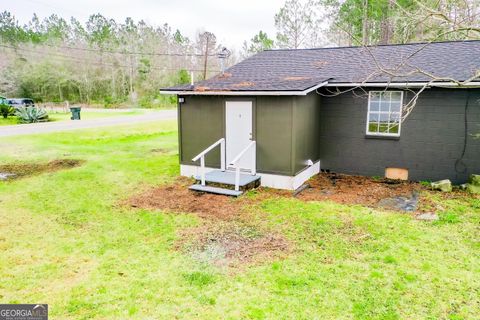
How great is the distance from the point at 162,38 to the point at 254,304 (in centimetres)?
4719

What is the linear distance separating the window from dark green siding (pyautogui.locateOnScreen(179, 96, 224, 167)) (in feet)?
13.4

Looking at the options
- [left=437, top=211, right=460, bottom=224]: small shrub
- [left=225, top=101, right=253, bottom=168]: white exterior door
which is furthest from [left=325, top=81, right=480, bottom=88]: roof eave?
[left=437, top=211, right=460, bottom=224]: small shrub

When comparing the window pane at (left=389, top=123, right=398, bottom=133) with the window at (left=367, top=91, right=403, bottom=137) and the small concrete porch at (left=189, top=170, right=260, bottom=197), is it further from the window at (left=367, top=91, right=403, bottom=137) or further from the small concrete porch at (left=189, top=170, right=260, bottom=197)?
the small concrete porch at (left=189, top=170, right=260, bottom=197)

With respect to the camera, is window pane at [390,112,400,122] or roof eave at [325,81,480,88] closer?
roof eave at [325,81,480,88]

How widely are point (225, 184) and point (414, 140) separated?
16.6ft

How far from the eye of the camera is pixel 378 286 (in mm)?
4215

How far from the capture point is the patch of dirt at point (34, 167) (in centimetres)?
1026

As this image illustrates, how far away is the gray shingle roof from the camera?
27.4 feet

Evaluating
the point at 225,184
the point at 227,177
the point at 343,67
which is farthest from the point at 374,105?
the point at 225,184

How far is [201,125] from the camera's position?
9.30 metres

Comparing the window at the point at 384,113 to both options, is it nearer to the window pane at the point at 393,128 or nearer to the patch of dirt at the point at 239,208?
the window pane at the point at 393,128

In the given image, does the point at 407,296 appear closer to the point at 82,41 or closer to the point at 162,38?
the point at 162,38

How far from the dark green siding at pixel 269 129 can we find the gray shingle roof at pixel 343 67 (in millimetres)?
430

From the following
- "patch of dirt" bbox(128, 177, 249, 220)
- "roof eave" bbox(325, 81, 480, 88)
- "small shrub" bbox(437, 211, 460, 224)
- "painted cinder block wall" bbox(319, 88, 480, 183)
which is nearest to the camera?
"small shrub" bbox(437, 211, 460, 224)
